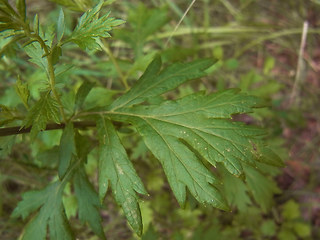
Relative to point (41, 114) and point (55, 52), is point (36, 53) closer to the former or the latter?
point (55, 52)

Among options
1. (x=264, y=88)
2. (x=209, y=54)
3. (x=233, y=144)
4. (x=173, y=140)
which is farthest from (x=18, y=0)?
(x=209, y=54)

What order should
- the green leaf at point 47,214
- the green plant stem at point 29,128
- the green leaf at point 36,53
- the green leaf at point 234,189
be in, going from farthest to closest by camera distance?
the green leaf at point 234,189, the green leaf at point 47,214, the green leaf at point 36,53, the green plant stem at point 29,128

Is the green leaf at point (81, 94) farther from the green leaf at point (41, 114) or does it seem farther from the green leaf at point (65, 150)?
the green leaf at point (41, 114)

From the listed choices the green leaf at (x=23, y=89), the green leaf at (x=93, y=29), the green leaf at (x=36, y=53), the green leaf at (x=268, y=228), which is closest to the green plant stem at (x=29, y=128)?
the green leaf at (x=23, y=89)

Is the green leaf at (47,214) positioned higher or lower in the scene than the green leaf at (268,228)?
higher

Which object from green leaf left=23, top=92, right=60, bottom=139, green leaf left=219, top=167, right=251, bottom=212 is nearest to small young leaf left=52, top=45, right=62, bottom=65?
green leaf left=23, top=92, right=60, bottom=139
